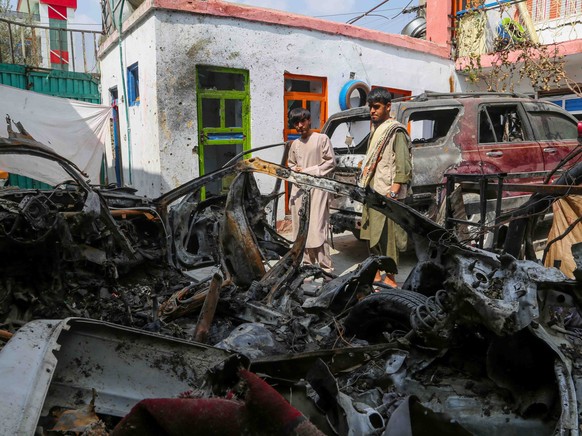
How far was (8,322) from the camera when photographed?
3.12 metres

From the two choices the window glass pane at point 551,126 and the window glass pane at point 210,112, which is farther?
the window glass pane at point 210,112

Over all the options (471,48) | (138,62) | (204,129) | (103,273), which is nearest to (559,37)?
(471,48)

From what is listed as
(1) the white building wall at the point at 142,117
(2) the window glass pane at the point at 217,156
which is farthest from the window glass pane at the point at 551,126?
(1) the white building wall at the point at 142,117

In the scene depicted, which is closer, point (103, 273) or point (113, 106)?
point (103, 273)

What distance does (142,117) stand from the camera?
8.62 metres

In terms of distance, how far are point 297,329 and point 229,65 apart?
253 inches

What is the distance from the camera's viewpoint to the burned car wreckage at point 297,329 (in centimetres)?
167

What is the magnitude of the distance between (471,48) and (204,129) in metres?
6.98

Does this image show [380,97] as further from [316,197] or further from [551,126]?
[551,126]

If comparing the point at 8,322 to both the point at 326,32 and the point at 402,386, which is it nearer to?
the point at 402,386

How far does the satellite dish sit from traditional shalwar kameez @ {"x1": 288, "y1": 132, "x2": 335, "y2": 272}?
370 inches

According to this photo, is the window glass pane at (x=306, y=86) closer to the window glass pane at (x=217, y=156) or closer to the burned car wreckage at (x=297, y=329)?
the window glass pane at (x=217, y=156)

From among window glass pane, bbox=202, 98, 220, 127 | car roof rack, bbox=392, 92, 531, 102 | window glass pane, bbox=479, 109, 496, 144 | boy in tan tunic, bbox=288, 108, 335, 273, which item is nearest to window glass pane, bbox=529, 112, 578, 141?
car roof rack, bbox=392, 92, 531, 102

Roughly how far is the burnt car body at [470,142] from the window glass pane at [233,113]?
2.29m
